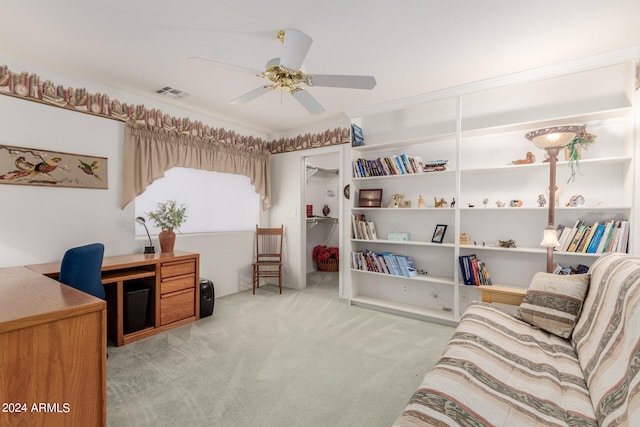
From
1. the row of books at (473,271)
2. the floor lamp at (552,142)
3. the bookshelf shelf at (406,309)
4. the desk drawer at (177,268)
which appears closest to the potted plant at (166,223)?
the desk drawer at (177,268)

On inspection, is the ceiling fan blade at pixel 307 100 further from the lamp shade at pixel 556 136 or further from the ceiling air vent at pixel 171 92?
the lamp shade at pixel 556 136

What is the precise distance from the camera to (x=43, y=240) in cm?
270

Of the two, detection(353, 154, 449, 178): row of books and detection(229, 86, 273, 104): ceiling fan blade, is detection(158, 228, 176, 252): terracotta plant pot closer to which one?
detection(229, 86, 273, 104): ceiling fan blade

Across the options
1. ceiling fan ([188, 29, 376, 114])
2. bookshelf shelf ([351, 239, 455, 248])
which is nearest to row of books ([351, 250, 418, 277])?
bookshelf shelf ([351, 239, 455, 248])

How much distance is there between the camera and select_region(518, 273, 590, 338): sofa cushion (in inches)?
68.1

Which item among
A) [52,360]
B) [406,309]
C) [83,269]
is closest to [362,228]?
[406,309]

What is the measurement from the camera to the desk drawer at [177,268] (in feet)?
9.74

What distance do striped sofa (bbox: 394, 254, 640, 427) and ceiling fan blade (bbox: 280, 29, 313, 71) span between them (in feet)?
6.14

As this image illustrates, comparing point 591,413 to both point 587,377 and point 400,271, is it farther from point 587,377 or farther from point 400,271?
point 400,271

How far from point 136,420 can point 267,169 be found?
3.65 metres

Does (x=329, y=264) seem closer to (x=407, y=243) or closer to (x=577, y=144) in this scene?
(x=407, y=243)

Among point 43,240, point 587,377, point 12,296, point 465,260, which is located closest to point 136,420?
point 12,296

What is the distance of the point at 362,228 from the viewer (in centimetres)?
377

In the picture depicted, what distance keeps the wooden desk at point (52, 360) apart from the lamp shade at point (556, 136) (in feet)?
10.2
